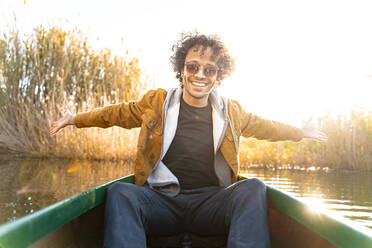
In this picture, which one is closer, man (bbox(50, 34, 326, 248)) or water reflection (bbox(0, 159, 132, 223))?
man (bbox(50, 34, 326, 248))

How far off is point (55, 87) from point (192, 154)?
688cm

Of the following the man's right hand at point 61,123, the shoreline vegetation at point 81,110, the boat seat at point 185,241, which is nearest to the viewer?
the boat seat at point 185,241

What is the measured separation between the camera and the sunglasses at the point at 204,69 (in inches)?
90.7

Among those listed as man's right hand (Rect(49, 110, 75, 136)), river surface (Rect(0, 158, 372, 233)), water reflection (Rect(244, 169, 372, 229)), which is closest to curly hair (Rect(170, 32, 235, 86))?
man's right hand (Rect(49, 110, 75, 136))

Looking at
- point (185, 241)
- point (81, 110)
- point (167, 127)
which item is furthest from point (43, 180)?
point (185, 241)

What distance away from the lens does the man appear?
173cm

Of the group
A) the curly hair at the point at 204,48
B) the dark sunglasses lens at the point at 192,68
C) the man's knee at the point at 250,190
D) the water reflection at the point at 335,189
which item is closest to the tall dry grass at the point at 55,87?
the water reflection at the point at 335,189

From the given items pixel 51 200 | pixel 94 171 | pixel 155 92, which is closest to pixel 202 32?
pixel 155 92

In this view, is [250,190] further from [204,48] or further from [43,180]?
[43,180]

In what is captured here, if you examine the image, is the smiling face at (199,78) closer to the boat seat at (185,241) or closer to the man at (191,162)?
the man at (191,162)

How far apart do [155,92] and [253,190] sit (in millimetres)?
901

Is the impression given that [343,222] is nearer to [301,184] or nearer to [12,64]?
[301,184]

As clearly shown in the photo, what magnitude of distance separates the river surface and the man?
95 centimetres

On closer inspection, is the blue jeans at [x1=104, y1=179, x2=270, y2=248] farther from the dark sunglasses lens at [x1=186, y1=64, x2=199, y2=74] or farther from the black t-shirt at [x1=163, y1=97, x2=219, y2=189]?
the dark sunglasses lens at [x1=186, y1=64, x2=199, y2=74]
